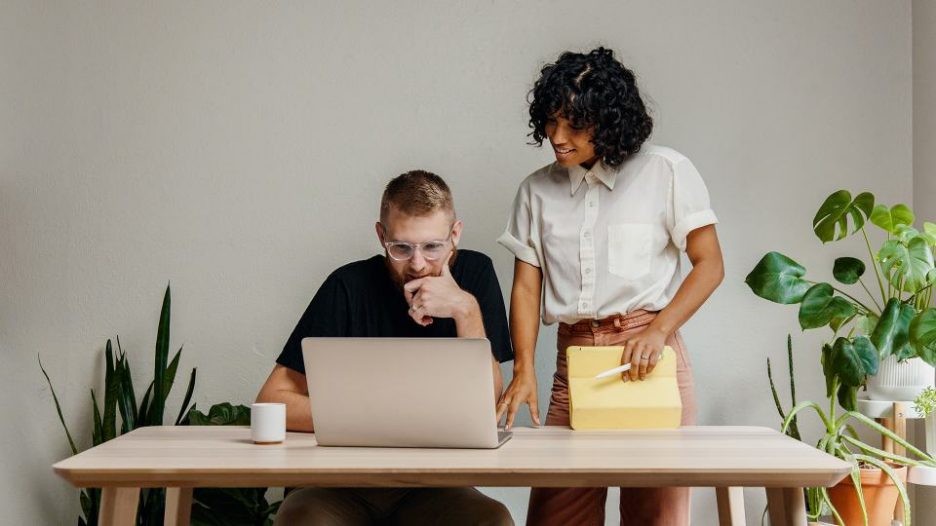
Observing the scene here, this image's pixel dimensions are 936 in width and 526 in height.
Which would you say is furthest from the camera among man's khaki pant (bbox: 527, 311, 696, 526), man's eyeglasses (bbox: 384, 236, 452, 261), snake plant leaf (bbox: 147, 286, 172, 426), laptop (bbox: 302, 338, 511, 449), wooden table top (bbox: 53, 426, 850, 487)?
snake plant leaf (bbox: 147, 286, 172, 426)

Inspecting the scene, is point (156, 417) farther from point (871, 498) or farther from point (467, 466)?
point (871, 498)

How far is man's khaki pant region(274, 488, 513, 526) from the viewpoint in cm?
213

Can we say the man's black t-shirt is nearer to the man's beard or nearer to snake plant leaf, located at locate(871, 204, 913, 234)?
the man's beard

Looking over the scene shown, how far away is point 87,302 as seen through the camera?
134 inches

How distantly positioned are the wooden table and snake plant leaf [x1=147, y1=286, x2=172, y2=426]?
4.17 feet

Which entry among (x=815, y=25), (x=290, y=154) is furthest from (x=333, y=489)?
(x=815, y=25)

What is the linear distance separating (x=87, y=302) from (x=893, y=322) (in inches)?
109

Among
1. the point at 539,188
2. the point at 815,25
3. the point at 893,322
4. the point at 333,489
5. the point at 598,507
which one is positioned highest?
the point at 815,25

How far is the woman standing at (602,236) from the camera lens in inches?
99.3

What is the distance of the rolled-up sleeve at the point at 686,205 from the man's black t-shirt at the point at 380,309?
54cm

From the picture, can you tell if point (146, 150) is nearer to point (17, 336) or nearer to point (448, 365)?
point (17, 336)

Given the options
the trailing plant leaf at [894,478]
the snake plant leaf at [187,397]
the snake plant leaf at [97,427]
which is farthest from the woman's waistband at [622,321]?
the snake plant leaf at [97,427]

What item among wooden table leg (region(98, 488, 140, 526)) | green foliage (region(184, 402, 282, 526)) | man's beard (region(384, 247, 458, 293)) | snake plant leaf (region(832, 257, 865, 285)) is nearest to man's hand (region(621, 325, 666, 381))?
man's beard (region(384, 247, 458, 293))

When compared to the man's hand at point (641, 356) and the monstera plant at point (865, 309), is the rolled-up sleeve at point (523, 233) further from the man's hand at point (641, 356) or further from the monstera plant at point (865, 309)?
the monstera plant at point (865, 309)
